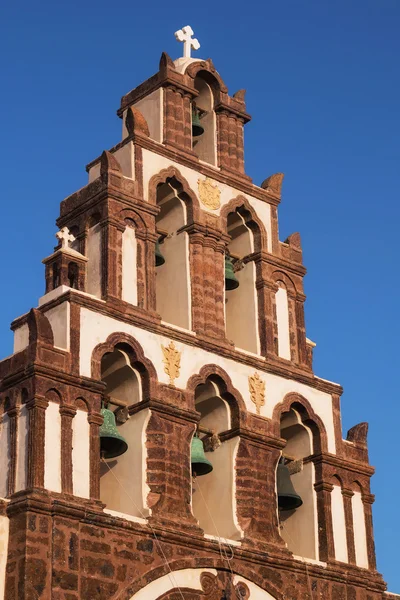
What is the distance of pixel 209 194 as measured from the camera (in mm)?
38375

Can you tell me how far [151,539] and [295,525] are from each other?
5.56m

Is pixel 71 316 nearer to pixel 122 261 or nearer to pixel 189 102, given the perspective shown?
pixel 122 261

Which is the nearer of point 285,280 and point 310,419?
point 310,419

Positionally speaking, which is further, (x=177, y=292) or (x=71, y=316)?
(x=177, y=292)

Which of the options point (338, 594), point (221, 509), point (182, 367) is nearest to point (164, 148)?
point (182, 367)

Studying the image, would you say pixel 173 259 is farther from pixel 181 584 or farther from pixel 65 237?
pixel 181 584

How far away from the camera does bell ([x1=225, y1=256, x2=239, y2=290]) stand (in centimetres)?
3835

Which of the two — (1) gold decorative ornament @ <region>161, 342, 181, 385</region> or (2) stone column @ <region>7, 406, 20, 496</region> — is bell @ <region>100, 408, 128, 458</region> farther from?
(2) stone column @ <region>7, 406, 20, 496</region>

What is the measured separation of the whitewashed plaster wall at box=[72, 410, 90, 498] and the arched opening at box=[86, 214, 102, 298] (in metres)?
3.37

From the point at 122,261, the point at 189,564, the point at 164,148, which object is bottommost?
the point at 189,564

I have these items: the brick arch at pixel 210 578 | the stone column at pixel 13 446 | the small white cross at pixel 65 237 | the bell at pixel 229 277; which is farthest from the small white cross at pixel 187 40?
the brick arch at pixel 210 578

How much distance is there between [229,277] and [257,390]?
119 inches

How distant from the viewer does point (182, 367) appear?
3541 cm

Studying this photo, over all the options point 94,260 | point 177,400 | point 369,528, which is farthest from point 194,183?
point 369,528
